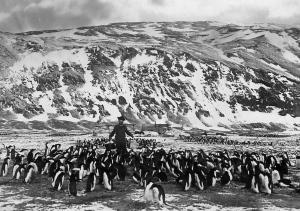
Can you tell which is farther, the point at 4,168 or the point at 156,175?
the point at 4,168

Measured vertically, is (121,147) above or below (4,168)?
above

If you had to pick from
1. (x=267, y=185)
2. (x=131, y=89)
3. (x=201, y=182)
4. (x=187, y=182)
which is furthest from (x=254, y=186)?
(x=131, y=89)

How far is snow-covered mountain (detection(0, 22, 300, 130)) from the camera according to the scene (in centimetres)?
8494

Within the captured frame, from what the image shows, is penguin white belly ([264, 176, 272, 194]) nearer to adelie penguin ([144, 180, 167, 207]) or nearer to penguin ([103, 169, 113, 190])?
adelie penguin ([144, 180, 167, 207])

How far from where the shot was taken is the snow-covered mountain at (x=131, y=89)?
8494 centimetres

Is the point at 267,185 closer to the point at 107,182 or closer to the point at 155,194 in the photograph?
the point at 155,194

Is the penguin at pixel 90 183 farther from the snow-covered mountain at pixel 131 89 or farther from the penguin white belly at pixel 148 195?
the snow-covered mountain at pixel 131 89

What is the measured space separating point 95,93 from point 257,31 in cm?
11591

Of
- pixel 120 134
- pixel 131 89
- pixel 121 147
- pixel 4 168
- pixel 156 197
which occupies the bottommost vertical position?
pixel 156 197

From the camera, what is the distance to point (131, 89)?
95.9 m

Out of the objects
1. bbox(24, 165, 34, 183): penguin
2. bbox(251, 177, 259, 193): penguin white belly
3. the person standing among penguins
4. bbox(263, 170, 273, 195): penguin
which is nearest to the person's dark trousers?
the person standing among penguins

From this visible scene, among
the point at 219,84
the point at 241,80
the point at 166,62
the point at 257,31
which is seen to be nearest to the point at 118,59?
the point at 166,62

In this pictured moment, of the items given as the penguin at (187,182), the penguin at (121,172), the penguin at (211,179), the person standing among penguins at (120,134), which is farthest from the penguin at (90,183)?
the person standing among penguins at (120,134)

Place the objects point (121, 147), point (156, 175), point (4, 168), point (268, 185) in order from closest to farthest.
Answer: point (268, 185) → point (156, 175) → point (4, 168) → point (121, 147)
